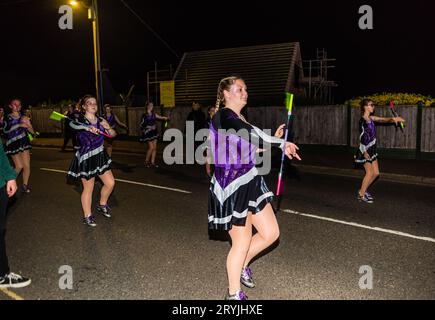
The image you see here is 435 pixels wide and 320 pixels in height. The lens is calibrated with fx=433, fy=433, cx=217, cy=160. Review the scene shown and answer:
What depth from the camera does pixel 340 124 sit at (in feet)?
50.5

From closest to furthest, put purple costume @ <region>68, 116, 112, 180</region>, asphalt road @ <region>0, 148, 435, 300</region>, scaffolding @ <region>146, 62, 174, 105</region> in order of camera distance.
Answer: asphalt road @ <region>0, 148, 435, 300</region>
purple costume @ <region>68, 116, 112, 180</region>
scaffolding @ <region>146, 62, 174, 105</region>

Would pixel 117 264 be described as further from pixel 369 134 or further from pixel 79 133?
pixel 369 134

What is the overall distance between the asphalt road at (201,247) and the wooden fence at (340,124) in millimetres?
5176

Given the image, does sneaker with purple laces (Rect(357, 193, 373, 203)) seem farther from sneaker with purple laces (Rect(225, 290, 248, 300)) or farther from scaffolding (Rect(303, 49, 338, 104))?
scaffolding (Rect(303, 49, 338, 104))

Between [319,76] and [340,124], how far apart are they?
15.4 metres

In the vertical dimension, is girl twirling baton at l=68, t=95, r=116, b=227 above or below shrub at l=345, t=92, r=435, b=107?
below

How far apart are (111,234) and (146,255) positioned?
108 cm

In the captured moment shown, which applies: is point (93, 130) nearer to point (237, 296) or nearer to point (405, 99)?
point (237, 296)

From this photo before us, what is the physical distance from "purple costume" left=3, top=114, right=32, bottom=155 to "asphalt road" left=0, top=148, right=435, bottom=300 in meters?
1.01

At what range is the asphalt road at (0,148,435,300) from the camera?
4.13 metres

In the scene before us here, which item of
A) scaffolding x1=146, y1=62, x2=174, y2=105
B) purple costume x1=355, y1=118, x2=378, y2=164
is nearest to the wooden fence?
purple costume x1=355, y1=118, x2=378, y2=164

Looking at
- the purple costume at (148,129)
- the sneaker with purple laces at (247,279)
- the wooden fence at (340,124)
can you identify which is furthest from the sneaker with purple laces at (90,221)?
the wooden fence at (340,124)
